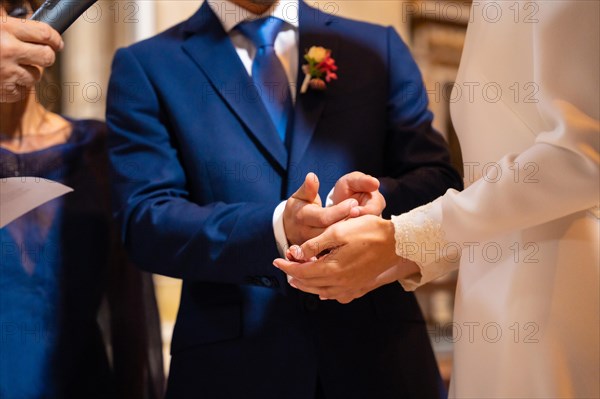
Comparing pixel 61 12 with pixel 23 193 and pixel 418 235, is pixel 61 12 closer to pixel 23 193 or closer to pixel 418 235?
pixel 23 193

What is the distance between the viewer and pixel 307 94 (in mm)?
1800

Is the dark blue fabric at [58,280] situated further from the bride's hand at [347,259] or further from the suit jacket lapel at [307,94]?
the bride's hand at [347,259]

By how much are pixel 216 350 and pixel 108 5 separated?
2383mm

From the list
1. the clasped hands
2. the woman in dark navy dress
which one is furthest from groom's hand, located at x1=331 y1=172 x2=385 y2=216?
the woman in dark navy dress

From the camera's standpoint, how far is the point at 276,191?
177 cm

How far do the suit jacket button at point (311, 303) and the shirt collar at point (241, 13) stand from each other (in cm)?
62

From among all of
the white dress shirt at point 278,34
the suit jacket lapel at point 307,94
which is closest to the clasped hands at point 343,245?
the suit jacket lapel at point 307,94

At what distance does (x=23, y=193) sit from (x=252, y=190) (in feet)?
1.60

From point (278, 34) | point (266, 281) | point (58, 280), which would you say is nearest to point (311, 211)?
point (266, 281)

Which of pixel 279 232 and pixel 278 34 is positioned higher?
pixel 278 34

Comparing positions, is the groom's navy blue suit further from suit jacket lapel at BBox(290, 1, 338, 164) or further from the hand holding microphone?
the hand holding microphone

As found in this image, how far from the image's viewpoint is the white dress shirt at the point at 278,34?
1.86m

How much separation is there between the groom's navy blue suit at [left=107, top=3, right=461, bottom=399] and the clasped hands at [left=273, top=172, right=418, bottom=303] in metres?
0.11

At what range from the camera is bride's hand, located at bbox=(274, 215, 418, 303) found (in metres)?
1.47
